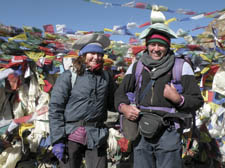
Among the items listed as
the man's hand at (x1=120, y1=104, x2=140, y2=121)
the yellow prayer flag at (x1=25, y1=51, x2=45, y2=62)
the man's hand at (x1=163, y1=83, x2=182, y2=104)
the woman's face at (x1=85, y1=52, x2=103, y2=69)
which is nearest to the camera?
the man's hand at (x1=163, y1=83, x2=182, y2=104)

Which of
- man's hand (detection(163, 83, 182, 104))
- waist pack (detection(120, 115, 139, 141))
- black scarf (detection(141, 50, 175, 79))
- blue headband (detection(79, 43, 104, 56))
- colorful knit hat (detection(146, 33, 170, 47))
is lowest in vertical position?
waist pack (detection(120, 115, 139, 141))

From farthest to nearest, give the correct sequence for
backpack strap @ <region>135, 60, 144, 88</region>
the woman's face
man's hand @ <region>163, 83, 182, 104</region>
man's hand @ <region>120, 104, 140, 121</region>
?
the woman's face, backpack strap @ <region>135, 60, 144, 88</region>, man's hand @ <region>120, 104, 140, 121</region>, man's hand @ <region>163, 83, 182, 104</region>

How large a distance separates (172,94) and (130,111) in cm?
41

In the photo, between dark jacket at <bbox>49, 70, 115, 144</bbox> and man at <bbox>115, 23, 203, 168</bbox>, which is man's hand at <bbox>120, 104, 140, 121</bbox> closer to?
man at <bbox>115, 23, 203, 168</bbox>

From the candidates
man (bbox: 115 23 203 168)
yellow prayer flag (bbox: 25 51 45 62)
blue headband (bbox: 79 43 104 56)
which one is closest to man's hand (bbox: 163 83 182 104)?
man (bbox: 115 23 203 168)

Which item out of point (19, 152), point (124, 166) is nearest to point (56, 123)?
point (19, 152)

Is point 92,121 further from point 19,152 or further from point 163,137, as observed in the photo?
point 19,152

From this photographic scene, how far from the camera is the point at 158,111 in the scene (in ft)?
7.01

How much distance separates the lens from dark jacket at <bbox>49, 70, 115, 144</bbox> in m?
2.43

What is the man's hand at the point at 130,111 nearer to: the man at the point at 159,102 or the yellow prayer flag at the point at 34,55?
the man at the point at 159,102

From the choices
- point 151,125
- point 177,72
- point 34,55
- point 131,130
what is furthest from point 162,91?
point 34,55

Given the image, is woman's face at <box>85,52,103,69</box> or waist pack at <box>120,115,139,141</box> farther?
woman's face at <box>85,52,103,69</box>

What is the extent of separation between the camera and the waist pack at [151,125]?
2.07m

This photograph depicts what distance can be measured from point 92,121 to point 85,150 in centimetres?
34
